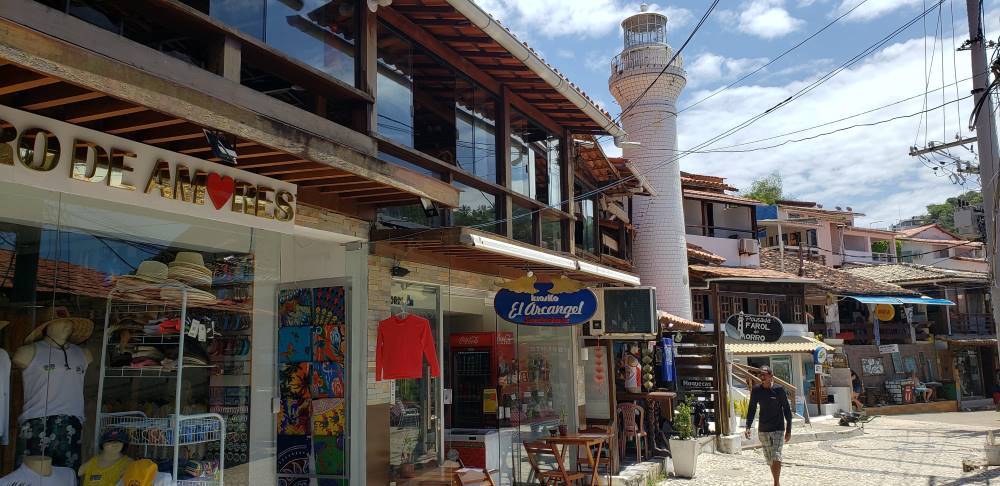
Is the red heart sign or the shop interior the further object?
the red heart sign

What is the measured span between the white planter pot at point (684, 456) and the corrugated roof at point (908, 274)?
28.3m

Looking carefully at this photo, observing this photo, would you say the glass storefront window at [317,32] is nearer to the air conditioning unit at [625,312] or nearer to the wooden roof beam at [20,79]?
the wooden roof beam at [20,79]

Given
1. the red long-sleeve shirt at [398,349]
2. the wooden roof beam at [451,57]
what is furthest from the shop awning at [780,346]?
the red long-sleeve shirt at [398,349]

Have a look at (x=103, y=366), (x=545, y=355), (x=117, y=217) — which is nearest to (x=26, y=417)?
(x=103, y=366)

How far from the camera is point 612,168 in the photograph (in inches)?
604

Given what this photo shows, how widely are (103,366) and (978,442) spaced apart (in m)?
20.7

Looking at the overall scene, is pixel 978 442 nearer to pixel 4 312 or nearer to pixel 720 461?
pixel 720 461

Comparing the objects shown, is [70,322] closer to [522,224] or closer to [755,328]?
[522,224]

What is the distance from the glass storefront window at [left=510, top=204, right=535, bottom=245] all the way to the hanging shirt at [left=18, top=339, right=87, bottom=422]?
20.2ft

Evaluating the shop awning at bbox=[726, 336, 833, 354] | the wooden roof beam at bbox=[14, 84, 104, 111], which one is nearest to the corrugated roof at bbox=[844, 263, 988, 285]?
the shop awning at bbox=[726, 336, 833, 354]

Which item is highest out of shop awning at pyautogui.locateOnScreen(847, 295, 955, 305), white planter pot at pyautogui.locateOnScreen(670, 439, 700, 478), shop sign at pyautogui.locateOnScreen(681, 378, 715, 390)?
shop awning at pyautogui.locateOnScreen(847, 295, 955, 305)

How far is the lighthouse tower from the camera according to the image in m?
22.4

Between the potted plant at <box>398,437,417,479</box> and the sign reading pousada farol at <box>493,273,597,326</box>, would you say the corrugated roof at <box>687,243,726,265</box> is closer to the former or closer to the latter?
the sign reading pousada farol at <box>493,273,597,326</box>

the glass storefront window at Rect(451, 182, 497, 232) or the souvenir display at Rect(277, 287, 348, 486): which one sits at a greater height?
the glass storefront window at Rect(451, 182, 497, 232)
